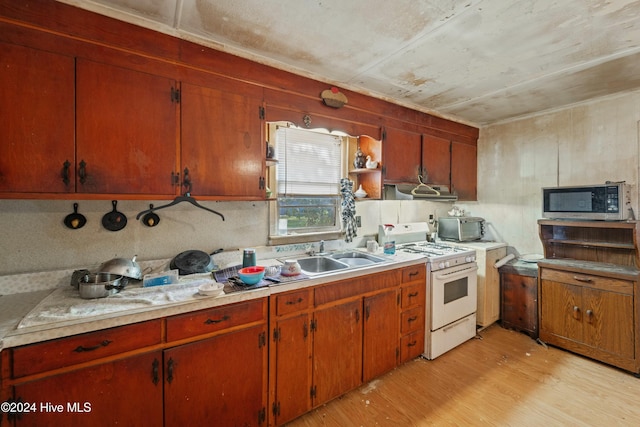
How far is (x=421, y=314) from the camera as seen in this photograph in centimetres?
253

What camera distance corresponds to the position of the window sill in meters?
2.43

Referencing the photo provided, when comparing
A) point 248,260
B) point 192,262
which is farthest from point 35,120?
point 248,260

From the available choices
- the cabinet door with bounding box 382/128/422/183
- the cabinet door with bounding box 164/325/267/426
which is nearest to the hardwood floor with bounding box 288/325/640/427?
the cabinet door with bounding box 164/325/267/426

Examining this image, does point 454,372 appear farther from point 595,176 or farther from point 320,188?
point 595,176

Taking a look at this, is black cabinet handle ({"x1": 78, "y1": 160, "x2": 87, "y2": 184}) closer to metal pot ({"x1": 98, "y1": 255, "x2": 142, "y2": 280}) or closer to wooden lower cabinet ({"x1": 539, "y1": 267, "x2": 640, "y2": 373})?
metal pot ({"x1": 98, "y1": 255, "x2": 142, "y2": 280})

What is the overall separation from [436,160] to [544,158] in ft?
4.44

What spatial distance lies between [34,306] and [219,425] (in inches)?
45.9

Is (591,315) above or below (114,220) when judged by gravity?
below

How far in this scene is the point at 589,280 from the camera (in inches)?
99.0

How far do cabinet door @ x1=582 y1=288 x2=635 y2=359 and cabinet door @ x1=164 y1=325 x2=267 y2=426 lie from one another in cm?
303

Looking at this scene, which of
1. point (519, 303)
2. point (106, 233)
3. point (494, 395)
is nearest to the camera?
point (106, 233)

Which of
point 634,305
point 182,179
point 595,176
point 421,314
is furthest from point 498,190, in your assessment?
point 182,179

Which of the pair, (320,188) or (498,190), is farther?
(498,190)

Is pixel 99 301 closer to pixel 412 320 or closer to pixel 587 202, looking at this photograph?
pixel 412 320
